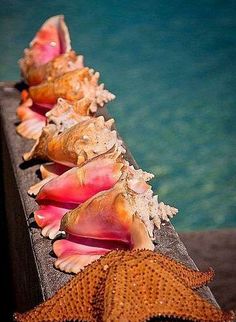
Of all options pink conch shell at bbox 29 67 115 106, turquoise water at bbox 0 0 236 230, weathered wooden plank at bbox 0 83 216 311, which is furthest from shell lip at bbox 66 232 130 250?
turquoise water at bbox 0 0 236 230

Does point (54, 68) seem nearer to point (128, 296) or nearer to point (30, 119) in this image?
point (30, 119)

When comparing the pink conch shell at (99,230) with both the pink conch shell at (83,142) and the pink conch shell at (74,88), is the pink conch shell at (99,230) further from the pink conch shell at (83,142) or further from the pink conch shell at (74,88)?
the pink conch shell at (74,88)

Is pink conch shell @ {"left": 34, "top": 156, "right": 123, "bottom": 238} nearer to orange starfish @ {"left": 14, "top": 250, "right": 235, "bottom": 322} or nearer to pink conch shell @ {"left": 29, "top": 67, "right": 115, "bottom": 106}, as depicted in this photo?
orange starfish @ {"left": 14, "top": 250, "right": 235, "bottom": 322}

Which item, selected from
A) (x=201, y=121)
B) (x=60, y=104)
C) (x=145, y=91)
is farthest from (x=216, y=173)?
(x=60, y=104)

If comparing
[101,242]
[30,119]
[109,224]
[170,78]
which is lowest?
[170,78]

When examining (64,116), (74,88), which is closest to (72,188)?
(64,116)

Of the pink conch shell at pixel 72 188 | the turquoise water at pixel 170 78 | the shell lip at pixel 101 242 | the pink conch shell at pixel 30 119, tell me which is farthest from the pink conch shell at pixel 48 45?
the turquoise water at pixel 170 78
